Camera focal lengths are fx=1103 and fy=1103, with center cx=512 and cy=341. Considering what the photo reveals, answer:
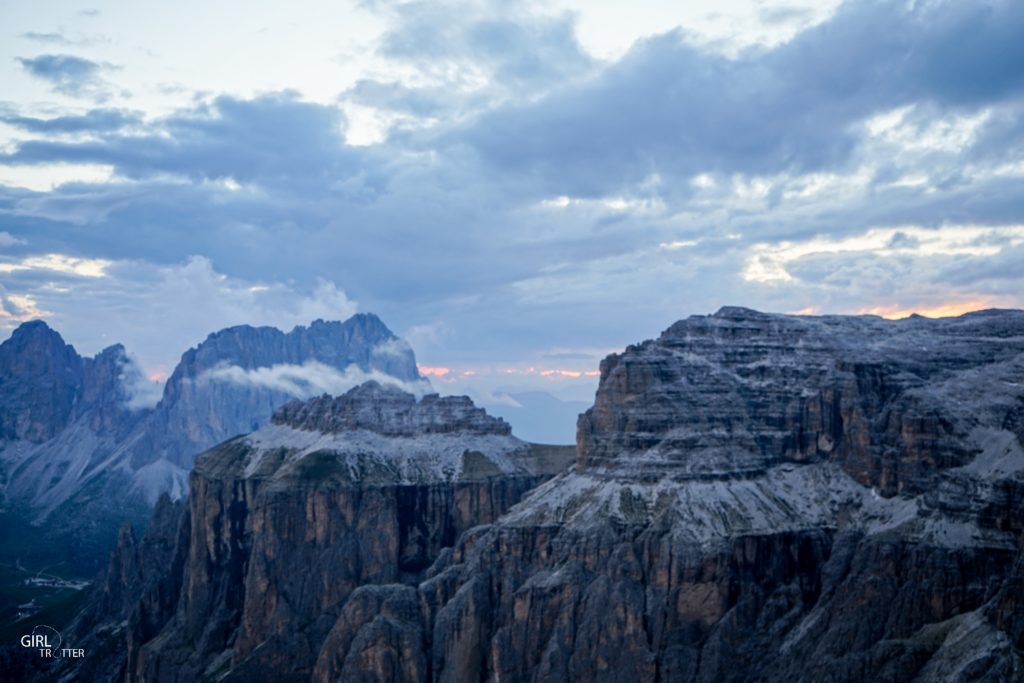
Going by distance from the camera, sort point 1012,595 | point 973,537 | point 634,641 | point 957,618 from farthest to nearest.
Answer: point 634,641 < point 973,537 < point 957,618 < point 1012,595

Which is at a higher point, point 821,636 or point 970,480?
point 970,480

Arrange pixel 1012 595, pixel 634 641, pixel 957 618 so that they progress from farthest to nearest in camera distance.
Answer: pixel 634 641 → pixel 957 618 → pixel 1012 595

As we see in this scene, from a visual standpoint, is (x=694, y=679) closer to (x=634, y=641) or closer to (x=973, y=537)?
(x=634, y=641)

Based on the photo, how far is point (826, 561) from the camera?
648 ft

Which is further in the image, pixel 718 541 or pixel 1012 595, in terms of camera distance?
pixel 718 541

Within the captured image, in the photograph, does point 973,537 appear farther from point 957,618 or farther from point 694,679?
point 694,679

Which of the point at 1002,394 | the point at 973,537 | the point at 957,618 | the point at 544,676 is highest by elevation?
the point at 1002,394

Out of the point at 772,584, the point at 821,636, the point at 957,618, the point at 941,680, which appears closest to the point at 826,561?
the point at 772,584

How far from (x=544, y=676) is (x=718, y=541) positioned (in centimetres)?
3945

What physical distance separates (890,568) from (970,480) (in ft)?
65.8

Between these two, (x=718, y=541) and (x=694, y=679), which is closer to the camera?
(x=694, y=679)

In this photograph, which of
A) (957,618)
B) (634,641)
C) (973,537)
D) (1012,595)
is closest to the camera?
(1012,595)

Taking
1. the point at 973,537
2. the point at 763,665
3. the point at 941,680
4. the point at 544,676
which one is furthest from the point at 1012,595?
the point at 544,676

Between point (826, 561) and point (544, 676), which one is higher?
point (826, 561)
